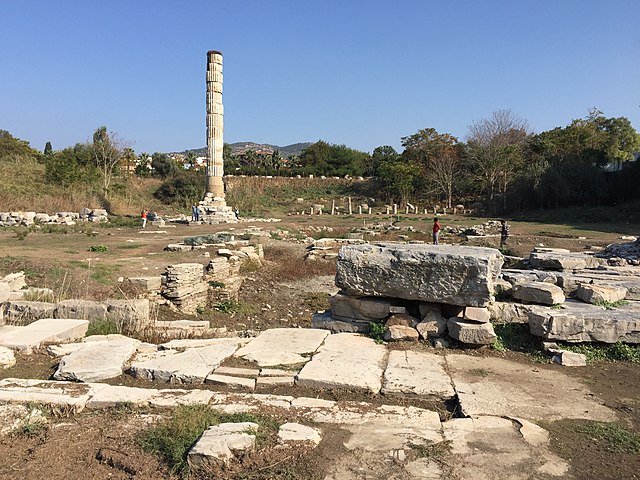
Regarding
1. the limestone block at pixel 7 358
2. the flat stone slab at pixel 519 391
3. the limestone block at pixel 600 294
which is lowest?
the limestone block at pixel 7 358

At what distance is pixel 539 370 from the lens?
462cm

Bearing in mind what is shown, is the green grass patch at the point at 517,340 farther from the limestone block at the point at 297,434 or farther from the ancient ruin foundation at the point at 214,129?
the ancient ruin foundation at the point at 214,129

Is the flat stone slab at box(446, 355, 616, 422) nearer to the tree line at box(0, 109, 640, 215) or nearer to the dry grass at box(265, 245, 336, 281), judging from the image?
the dry grass at box(265, 245, 336, 281)

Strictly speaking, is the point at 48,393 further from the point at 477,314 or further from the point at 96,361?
the point at 477,314

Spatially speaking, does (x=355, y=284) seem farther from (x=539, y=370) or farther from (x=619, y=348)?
(x=619, y=348)

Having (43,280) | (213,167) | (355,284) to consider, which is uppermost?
(213,167)

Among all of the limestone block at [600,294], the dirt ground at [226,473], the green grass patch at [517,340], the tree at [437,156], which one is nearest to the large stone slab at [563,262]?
the limestone block at [600,294]

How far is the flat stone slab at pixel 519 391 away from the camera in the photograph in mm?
3686

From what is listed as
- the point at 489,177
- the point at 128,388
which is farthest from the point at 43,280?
the point at 489,177

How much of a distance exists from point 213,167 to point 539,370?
27.4 meters

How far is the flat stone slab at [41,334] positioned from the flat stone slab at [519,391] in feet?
14.3

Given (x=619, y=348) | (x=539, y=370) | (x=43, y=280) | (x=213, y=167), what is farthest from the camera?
(x=213, y=167)

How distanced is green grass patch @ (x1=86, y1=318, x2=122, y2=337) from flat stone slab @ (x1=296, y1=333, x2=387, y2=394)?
3.03m

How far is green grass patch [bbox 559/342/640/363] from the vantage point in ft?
16.1
